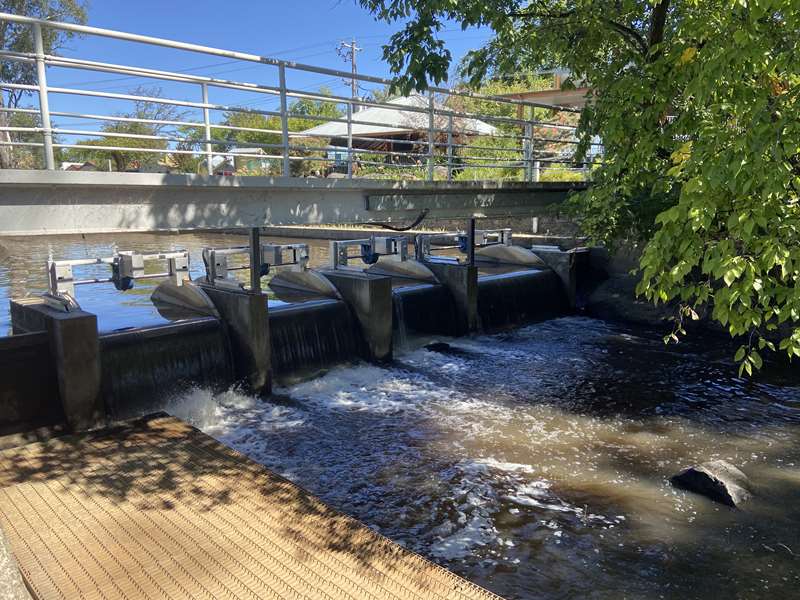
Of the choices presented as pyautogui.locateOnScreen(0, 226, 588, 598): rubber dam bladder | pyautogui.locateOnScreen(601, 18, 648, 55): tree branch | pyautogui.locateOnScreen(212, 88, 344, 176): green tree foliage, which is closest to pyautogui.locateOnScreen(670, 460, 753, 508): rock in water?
pyautogui.locateOnScreen(0, 226, 588, 598): rubber dam bladder

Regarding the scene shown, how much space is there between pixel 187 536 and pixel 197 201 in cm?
369

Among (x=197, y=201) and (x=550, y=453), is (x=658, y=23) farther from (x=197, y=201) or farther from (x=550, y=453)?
(x=197, y=201)

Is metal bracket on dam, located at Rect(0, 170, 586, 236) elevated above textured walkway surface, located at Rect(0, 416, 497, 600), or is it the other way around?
metal bracket on dam, located at Rect(0, 170, 586, 236)

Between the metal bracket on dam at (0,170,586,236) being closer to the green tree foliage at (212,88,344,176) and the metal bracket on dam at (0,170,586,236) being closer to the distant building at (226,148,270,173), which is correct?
the distant building at (226,148,270,173)

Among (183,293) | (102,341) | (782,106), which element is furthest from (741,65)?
(183,293)

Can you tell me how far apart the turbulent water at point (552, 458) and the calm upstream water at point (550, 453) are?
0.06 ft

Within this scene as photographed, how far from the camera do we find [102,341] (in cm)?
759

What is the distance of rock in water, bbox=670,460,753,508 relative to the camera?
18.9ft

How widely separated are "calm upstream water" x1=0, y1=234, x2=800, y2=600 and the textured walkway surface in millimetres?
667

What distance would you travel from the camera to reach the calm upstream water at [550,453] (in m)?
4.89

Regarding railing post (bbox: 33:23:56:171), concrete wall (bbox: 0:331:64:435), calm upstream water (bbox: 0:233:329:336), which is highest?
railing post (bbox: 33:23:56:171)

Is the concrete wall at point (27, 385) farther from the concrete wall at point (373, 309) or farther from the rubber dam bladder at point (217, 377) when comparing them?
Answer: the concrete wall at point (373, 309)

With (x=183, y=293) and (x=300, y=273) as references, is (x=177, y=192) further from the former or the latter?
(x=300, y=273)

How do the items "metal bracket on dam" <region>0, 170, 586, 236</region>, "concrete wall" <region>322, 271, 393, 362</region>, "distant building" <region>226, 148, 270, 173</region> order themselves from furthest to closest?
"concrete wall" <region>322, 271, 393, 362</region> < "distant building" <region>226, 148, 270, 173</region> < "metal bracket on dam" <region>0, 170, 586, 236</region>
